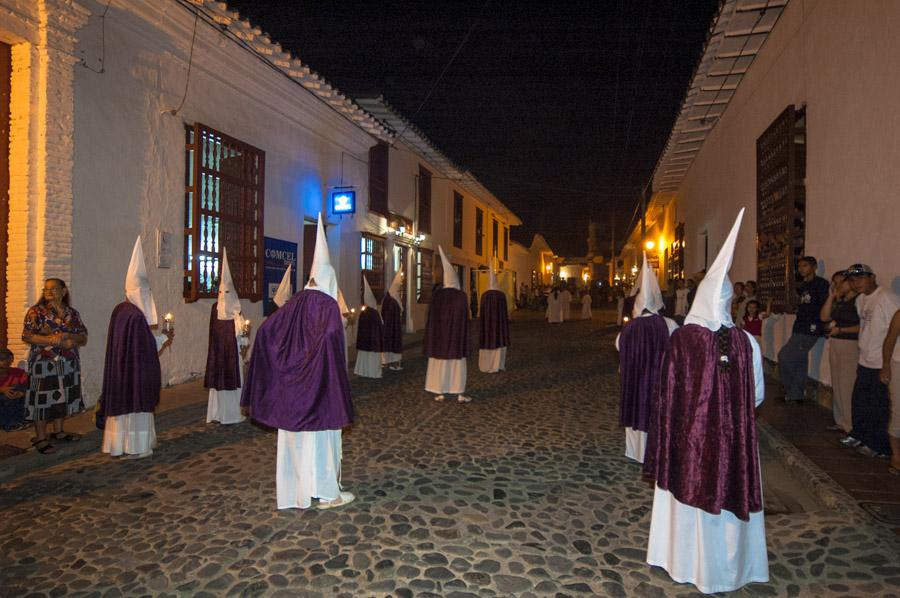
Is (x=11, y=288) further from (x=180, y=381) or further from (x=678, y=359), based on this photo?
(x=678, y=359)

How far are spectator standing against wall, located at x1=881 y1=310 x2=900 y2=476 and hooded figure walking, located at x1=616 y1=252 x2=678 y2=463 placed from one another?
1.65 meters

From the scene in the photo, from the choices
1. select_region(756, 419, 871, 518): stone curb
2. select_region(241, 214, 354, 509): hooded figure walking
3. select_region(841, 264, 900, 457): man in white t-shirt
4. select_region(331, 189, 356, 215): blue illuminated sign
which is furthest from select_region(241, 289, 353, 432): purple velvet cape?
select_region(331, 189, 356, 215): blue illuminated sign

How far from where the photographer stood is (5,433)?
19.5 ft

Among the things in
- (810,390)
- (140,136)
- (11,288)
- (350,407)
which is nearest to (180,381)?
(11,288)

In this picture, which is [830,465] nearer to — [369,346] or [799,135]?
[799,135]

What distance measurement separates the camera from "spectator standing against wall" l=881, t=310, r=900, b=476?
15.7ft

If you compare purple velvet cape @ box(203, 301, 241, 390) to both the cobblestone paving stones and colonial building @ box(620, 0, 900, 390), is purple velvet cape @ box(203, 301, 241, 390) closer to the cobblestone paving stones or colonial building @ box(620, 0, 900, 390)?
the cobblestone paving stones

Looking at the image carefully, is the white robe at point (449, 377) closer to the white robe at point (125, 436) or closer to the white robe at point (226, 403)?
the white robe at point (226, 403)

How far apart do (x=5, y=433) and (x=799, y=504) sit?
738cm

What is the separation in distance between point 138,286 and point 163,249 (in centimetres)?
288

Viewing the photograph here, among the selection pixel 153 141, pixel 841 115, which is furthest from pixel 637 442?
pixel 153 141

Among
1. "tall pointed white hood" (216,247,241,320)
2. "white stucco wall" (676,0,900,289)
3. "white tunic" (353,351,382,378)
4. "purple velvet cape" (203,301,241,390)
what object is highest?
"white stucco wall" (676,0,900,289)

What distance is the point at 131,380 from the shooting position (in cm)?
561

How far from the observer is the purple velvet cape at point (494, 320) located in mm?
10672
